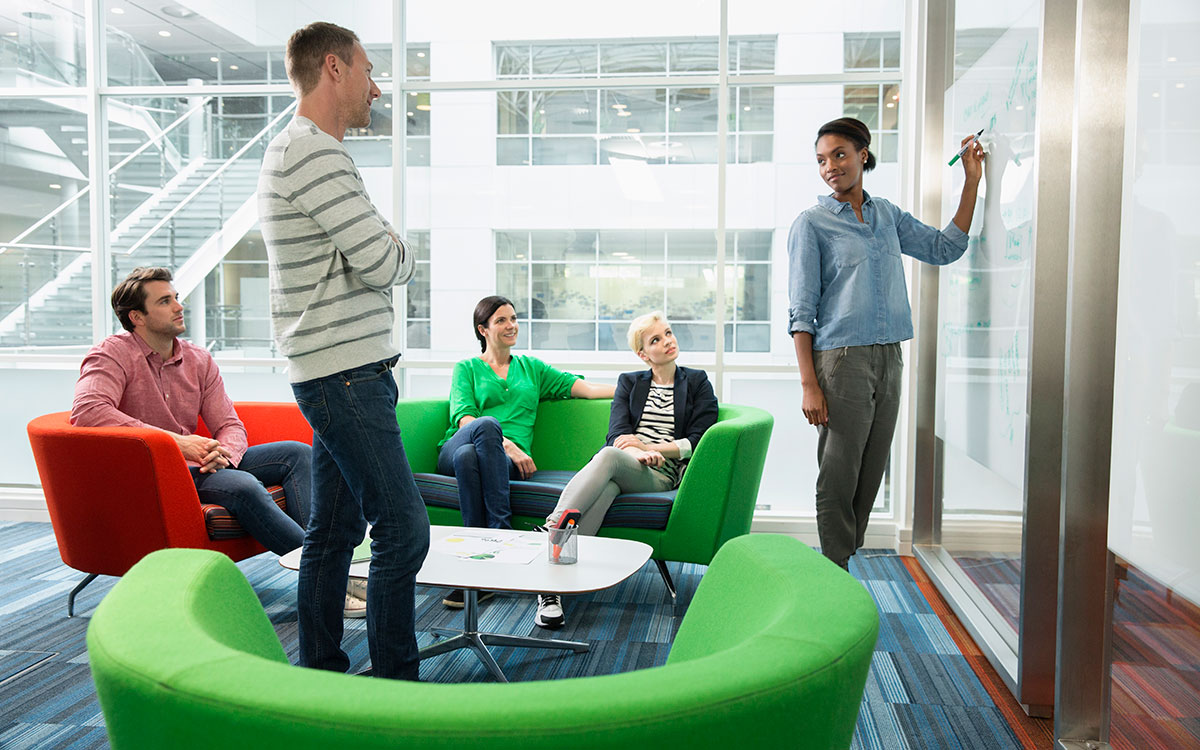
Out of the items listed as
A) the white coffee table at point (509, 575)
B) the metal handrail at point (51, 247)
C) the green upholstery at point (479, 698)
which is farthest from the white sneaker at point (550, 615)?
the metal handrail at point (51, 247)

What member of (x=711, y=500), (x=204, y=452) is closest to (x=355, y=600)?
(x=204, y=452)

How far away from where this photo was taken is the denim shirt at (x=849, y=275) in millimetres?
3062

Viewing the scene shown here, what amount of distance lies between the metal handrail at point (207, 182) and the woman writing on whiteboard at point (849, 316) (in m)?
3.20

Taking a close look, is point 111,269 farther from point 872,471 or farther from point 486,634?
point 872,471

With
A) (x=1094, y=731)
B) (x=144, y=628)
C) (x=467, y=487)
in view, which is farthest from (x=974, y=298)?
(x=144, y=628)

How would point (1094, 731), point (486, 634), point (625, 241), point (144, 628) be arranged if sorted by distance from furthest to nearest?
point (625, 241), point (486, 634), point (1094, 731), point (144, 628)

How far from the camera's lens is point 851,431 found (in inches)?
122

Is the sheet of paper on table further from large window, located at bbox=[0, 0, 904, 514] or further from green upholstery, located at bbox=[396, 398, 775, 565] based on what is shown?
large window, located at bbox=[0, 0, 904, 514]

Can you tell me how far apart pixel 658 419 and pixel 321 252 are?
2.05 m

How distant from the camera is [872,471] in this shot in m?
3.19

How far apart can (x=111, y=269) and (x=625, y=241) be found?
9.84ft

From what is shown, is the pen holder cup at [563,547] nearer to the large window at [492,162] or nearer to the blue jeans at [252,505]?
the blue jeans at [252,505]

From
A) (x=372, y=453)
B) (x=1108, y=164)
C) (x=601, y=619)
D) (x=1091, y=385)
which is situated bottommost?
(x=601, y=619)

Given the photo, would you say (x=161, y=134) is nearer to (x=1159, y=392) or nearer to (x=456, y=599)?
(x=456, y=599)
